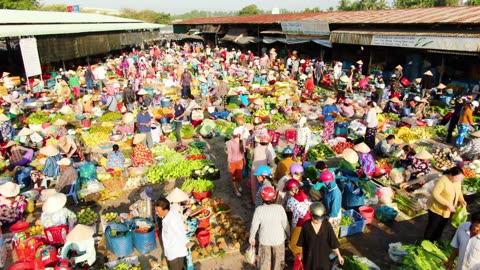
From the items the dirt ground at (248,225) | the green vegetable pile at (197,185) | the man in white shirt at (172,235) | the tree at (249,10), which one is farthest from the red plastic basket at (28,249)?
the tree at (249,10)

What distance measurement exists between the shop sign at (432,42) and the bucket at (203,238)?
43.3 feet

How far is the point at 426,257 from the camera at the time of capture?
5418 mm

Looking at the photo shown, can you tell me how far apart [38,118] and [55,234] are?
936cm

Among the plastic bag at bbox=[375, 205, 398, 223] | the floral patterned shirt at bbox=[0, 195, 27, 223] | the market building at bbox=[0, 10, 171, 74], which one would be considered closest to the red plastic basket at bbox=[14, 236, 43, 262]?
the floral patterned shirt at bbox=[0, 195, 27, 223]

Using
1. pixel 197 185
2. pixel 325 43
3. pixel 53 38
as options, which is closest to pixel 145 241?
pixel 197 185

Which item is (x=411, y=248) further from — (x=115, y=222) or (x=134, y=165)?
(x=134, y=165)

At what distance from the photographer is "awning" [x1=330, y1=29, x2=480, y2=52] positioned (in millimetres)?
13871

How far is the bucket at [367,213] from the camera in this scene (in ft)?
23.3

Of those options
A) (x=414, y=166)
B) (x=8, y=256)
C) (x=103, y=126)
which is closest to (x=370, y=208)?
(x=414, y=166)

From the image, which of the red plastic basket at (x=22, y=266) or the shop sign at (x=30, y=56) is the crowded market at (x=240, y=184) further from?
the shop sign at (x=30, y=56)

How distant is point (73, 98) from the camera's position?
17.5 m

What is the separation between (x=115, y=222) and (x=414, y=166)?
708 centimetres

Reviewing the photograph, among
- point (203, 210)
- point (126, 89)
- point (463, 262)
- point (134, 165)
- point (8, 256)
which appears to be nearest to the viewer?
point (463, 262)

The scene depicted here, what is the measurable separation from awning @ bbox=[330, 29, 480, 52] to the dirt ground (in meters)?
8.80
